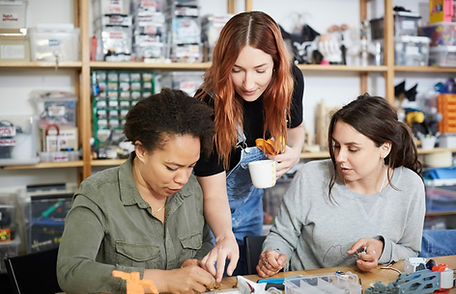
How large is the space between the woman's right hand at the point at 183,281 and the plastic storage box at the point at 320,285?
200 millimetres

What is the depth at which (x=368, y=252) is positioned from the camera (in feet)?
5.11

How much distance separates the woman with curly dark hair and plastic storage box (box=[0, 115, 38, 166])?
1.55 metres

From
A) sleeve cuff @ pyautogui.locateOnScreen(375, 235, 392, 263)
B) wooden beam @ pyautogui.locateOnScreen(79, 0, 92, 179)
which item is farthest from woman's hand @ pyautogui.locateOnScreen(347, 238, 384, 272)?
wooden beam @ pyautogui.locateOnScreen(79, 0, 92, 179)

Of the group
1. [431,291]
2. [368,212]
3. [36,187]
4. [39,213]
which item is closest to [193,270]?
[431,291]

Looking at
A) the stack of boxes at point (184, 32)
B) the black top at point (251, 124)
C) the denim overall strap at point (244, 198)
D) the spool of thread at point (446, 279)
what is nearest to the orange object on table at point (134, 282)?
the black top at point (251, 124)

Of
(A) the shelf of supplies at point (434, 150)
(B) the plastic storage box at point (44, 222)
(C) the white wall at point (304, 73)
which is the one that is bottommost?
(B) the plastic storage box at point (44, 222)

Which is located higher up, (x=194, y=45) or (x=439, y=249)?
(x=194, y=45)

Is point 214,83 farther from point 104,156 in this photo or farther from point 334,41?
point 334,41

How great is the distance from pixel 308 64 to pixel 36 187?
1752 millimetres

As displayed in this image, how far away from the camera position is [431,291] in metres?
1.36

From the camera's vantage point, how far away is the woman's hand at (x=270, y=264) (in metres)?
1.54

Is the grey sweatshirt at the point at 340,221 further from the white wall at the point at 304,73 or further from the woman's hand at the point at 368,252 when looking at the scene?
the white wall at the point at 304,73

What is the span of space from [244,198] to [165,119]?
2.56ft

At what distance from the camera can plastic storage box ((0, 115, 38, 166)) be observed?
2824 millimetres
